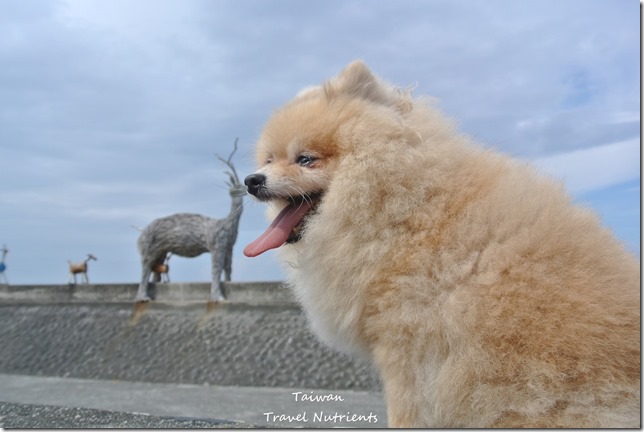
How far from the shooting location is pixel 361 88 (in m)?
2.63

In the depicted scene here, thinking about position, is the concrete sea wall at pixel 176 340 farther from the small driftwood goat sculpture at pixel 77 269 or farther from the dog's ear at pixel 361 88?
the dog's ear at pixel 361 88

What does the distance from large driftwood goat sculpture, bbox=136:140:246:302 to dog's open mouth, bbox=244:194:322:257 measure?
8148mm

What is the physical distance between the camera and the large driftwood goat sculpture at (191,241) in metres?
11.3

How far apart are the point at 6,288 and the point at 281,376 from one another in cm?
959

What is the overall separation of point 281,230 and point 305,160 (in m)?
0.38

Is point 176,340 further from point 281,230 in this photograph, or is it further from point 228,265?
point 281,230

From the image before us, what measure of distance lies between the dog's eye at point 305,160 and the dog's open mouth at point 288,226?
0.16m

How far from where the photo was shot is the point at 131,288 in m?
12.6

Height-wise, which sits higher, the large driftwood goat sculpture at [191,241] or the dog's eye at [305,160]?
the large driftwood goat sculpture at [191,241]

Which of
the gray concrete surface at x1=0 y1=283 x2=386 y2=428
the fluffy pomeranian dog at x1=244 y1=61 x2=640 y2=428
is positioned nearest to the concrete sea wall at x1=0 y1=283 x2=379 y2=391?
the gray concrete surface at x1=0 y1=283 x2=386 y2=428

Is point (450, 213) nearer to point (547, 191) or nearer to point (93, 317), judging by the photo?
point (547, 191)

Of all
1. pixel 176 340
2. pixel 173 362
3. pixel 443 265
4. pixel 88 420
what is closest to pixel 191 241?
pixel 176 340

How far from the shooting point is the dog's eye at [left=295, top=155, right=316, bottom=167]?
2.51 meters

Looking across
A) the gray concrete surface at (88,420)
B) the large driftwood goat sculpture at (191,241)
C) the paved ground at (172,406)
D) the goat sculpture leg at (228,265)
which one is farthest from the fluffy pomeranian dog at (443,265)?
the goat sculpture leg at (228,265)
